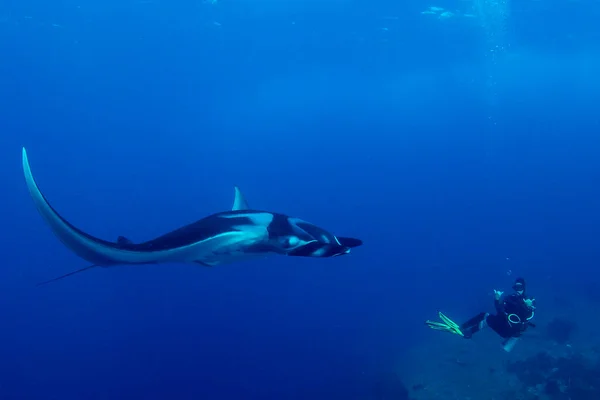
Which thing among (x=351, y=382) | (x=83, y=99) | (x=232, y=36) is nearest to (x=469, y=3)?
(x=232, y=36)

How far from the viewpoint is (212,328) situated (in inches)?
1029

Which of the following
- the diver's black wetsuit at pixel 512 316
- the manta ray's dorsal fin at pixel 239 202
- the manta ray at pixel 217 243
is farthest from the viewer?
the diver's black wetsuit at pixel 512 316

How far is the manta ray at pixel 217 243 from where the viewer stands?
2199mm

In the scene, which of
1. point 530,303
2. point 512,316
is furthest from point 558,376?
point 512,316

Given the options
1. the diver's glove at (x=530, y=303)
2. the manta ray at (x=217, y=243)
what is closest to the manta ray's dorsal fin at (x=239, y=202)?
the manta ray at (x=217, y=243)

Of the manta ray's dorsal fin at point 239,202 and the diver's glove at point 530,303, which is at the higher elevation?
the manta ray's dorsal fin at point 239,202

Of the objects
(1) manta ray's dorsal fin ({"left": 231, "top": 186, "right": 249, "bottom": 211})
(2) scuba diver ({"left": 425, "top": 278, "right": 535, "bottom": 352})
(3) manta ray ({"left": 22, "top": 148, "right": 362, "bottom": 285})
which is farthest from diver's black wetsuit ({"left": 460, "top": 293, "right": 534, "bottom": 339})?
(3) manta ray ({"left": 22, "top": 148, "right": 362, "bottom": 285})

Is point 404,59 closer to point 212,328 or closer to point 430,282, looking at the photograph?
point 430,282

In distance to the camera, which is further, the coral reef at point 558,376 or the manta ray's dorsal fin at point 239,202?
the coral reef at point 558,376

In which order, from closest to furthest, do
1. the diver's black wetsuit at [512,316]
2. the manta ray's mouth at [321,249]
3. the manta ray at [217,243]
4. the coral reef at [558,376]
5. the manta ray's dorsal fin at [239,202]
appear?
the manta ray at [217,243] → the manta ray's mouth at [321,249] → the manta ray's dorsal fin at [239,202] → the diver's black wetsuit at [512,316] → the coral reef at [558,376]

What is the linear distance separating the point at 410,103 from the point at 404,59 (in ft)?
90.1

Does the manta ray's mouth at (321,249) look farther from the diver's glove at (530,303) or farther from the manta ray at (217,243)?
the diver's glove at (530,303)

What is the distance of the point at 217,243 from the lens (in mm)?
2617

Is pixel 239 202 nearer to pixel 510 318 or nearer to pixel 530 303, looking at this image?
pixel 510 318
